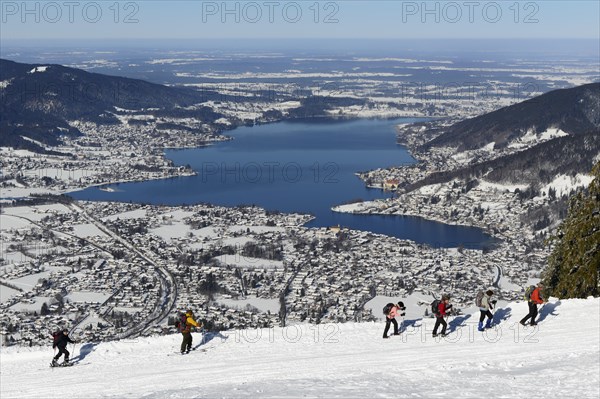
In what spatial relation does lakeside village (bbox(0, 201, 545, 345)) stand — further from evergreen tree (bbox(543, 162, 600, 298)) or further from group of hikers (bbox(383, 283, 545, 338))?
group of hikers (bbox(383, 283, 545, 338))

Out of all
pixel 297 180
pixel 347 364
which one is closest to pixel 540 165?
pixel 297 180

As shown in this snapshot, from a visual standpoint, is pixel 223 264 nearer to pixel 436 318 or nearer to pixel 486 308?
pixel 436 318

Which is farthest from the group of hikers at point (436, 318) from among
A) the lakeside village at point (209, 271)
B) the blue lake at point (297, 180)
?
the blue lake at point (297, 180)

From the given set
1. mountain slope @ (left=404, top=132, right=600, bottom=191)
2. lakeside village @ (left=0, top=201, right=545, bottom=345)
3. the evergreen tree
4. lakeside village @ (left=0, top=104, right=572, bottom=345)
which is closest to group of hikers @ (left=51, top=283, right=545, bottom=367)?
the evergreen tree

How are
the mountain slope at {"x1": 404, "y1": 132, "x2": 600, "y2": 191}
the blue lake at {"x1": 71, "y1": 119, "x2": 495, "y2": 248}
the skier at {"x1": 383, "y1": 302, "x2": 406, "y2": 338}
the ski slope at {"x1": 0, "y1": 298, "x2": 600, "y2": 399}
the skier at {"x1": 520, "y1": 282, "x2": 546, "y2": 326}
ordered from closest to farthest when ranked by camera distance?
the ski slope at {"x1": 0, "y1": 298, "x2": 600, "y2": 399}, the skier at {"x1": 383, "y1": 302, "x2": 406, "y2": 338}, the skier at {"x1": 520, "y1": 282, "x2": 546, "y2": 326}, the blue lake at {"x1": 71, "y1": 119, "x2": 495, "y2": 248}, the mountain slope at {"x1": 404, "y1": 132, "x2": 600, "y2": 191}

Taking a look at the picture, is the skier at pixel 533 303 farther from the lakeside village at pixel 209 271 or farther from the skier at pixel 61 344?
the lakeside village at pixel 209 271
